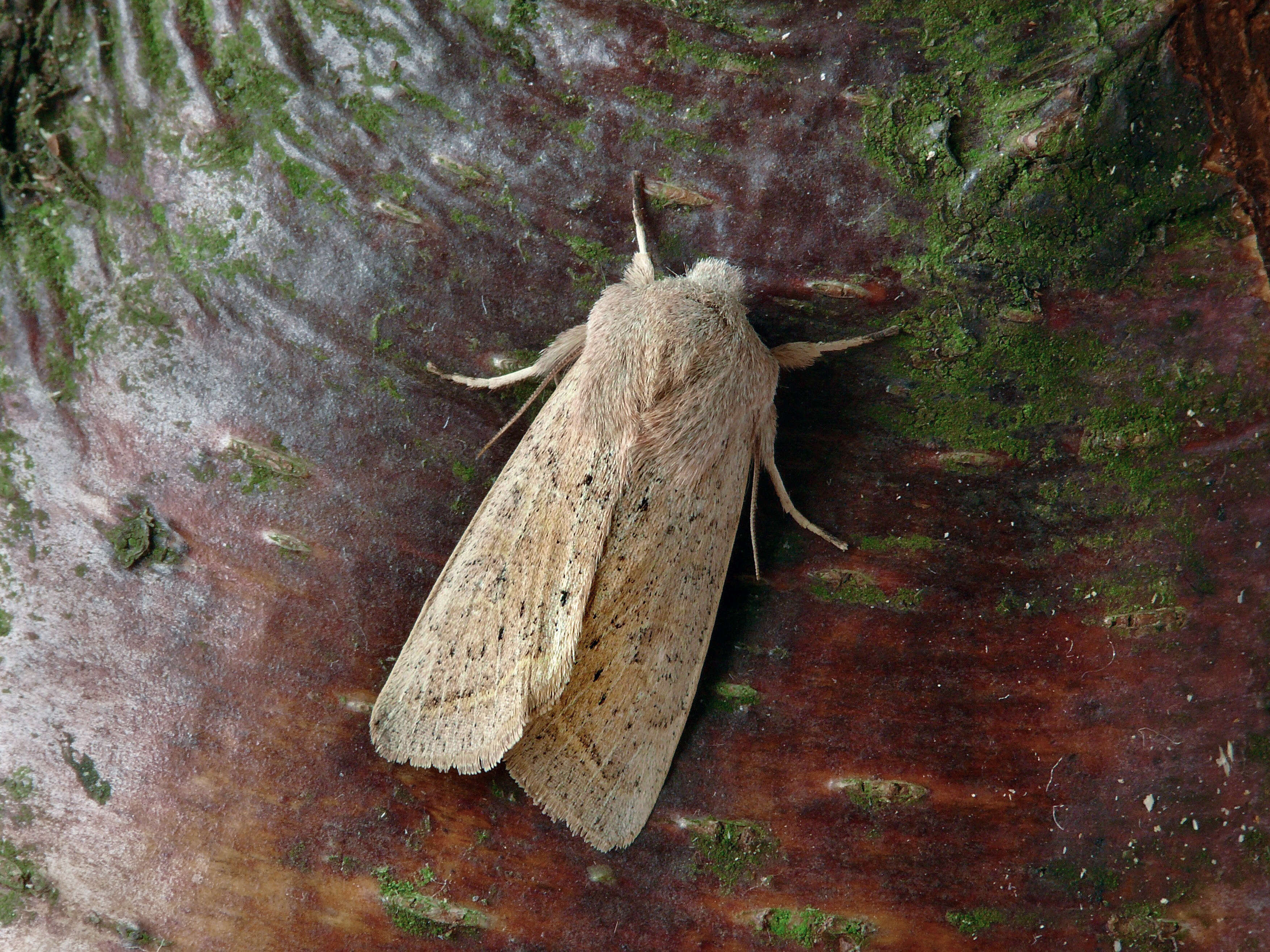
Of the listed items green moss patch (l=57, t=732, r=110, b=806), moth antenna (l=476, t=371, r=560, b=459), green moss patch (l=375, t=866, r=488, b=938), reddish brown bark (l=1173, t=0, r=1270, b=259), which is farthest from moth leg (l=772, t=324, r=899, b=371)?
green moss patch (l=57, t=732, r=110, b=806)

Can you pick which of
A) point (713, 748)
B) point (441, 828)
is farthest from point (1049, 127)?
point (441, 828)

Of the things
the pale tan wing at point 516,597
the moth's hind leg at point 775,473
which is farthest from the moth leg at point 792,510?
the pale tan wing at point 516,597

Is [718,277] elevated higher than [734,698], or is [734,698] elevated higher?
[718,277]

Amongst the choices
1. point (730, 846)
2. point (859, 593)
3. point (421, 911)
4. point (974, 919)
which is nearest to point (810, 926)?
point (730, 846)

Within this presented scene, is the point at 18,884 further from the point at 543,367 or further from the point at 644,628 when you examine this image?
the point at 543,367

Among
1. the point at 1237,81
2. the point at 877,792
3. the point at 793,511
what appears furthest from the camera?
the point at 793,511

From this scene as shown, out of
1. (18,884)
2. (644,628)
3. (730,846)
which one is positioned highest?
(18,884)

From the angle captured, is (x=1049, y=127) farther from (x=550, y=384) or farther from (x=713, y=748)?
(x=713, y=748)

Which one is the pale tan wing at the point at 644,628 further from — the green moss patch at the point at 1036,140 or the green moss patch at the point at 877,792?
the green moss patch at the point at 1036,140
